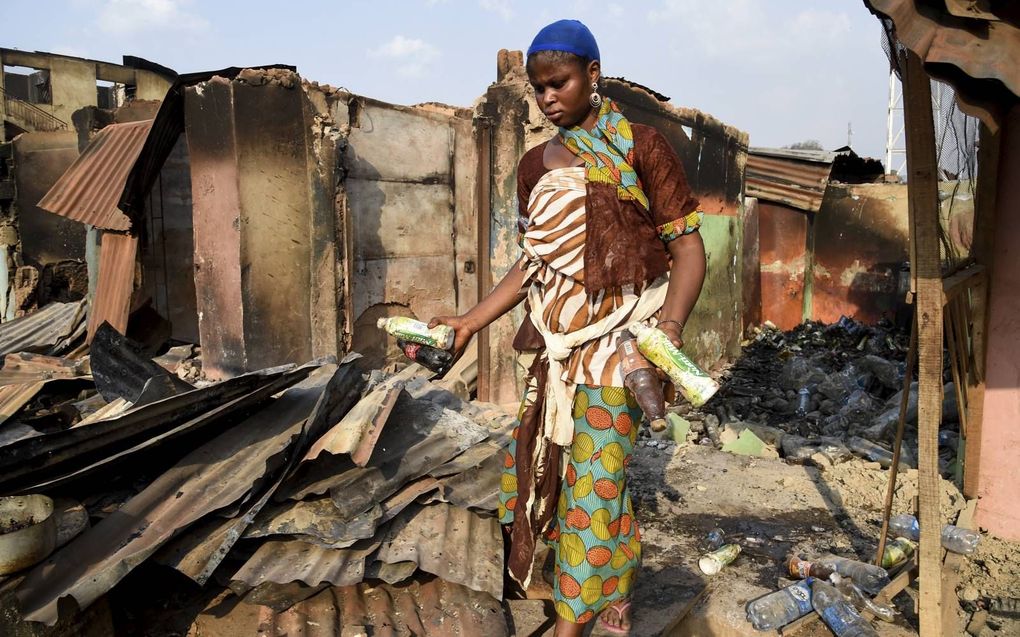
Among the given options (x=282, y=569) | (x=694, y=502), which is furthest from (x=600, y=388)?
(x=694, y=502)

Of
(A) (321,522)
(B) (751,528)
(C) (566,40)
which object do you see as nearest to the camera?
(C) (566,40)

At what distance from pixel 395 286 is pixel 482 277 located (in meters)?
0.74

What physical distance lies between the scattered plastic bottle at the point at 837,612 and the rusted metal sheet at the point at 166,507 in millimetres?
1999

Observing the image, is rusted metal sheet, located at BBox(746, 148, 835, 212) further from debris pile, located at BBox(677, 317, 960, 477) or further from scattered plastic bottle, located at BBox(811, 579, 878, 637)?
scattered plastic bottle, located at BBox(811, 579, 878, 637)

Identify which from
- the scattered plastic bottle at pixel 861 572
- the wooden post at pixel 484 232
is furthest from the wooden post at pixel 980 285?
the wooden post at pixel 484 232

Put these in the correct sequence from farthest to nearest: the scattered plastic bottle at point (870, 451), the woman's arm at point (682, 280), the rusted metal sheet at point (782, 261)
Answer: the rusted metal sheet at point (782, 261) < the scattered plastic bottle at point (870, 451) < the woman's arm at point (682, 280)

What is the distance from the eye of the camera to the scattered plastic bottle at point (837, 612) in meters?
2.32

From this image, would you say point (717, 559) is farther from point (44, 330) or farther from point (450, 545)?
point (44, 330)

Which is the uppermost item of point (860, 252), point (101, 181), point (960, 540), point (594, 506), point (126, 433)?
point (101, 181)

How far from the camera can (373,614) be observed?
7.69ft

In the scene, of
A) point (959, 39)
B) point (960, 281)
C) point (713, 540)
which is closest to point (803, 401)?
point (713, 540)

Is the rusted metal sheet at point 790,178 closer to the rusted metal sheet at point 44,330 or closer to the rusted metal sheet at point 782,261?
the rusted metal sheet at point 782,261

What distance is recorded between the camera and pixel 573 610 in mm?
1991

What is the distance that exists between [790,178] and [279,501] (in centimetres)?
997
